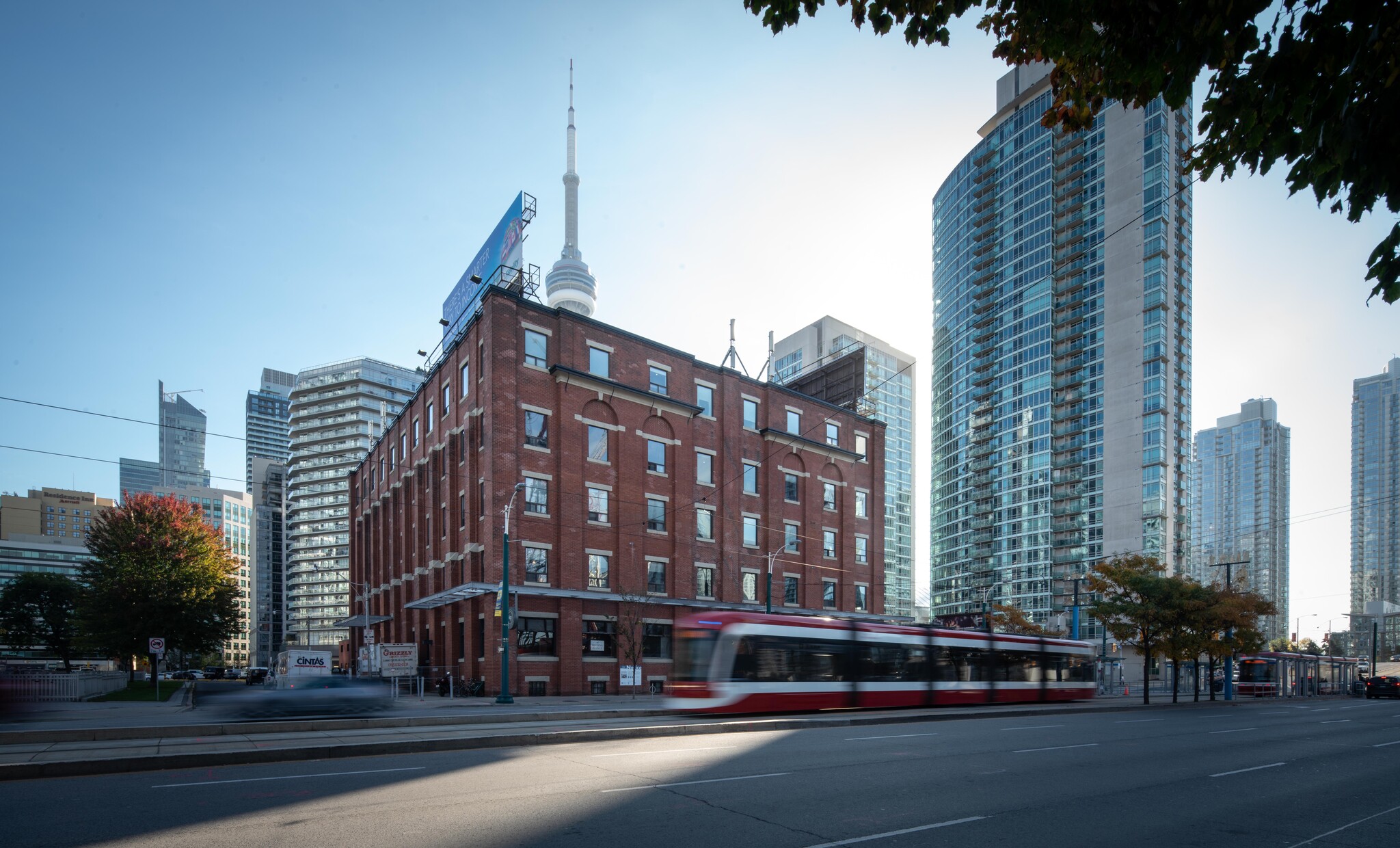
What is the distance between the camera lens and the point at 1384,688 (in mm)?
51188

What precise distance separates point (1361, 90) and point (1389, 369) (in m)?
176

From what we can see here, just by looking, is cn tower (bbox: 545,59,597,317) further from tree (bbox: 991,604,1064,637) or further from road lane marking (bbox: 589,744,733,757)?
road lane marking (bbox: 589,744,733,757)

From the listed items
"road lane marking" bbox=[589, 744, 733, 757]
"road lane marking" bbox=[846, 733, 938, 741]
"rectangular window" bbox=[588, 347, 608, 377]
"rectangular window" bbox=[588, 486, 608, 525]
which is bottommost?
"road lane marking" bbox=[846, 733, 938, 741]

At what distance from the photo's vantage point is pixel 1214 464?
192 m

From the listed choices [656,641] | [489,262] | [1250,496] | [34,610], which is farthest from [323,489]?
[1250,496]

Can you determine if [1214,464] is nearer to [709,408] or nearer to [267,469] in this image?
[709,408]

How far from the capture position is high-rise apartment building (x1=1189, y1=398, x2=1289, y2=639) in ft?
533

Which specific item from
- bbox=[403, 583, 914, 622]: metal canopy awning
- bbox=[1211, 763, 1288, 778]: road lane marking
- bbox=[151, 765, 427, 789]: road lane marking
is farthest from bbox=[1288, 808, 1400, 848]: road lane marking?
bbox=[403, 583, 914, 622]: metal canopy awning

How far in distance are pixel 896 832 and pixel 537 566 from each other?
32.3 m

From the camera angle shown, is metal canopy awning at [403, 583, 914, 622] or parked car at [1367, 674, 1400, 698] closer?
metal canopy awning at [403, 583, 914, 622]

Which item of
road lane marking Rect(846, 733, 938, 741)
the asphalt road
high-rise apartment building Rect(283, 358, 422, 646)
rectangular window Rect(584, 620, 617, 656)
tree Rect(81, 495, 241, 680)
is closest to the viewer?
the asphalt road

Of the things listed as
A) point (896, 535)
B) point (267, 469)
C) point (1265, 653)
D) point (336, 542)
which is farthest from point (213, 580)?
point (896, 535)

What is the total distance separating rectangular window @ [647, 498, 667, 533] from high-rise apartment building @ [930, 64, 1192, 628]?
6096 centimetres

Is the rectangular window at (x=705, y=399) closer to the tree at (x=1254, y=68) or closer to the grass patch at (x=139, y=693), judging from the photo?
the grass patch at (x=139, y=693)
